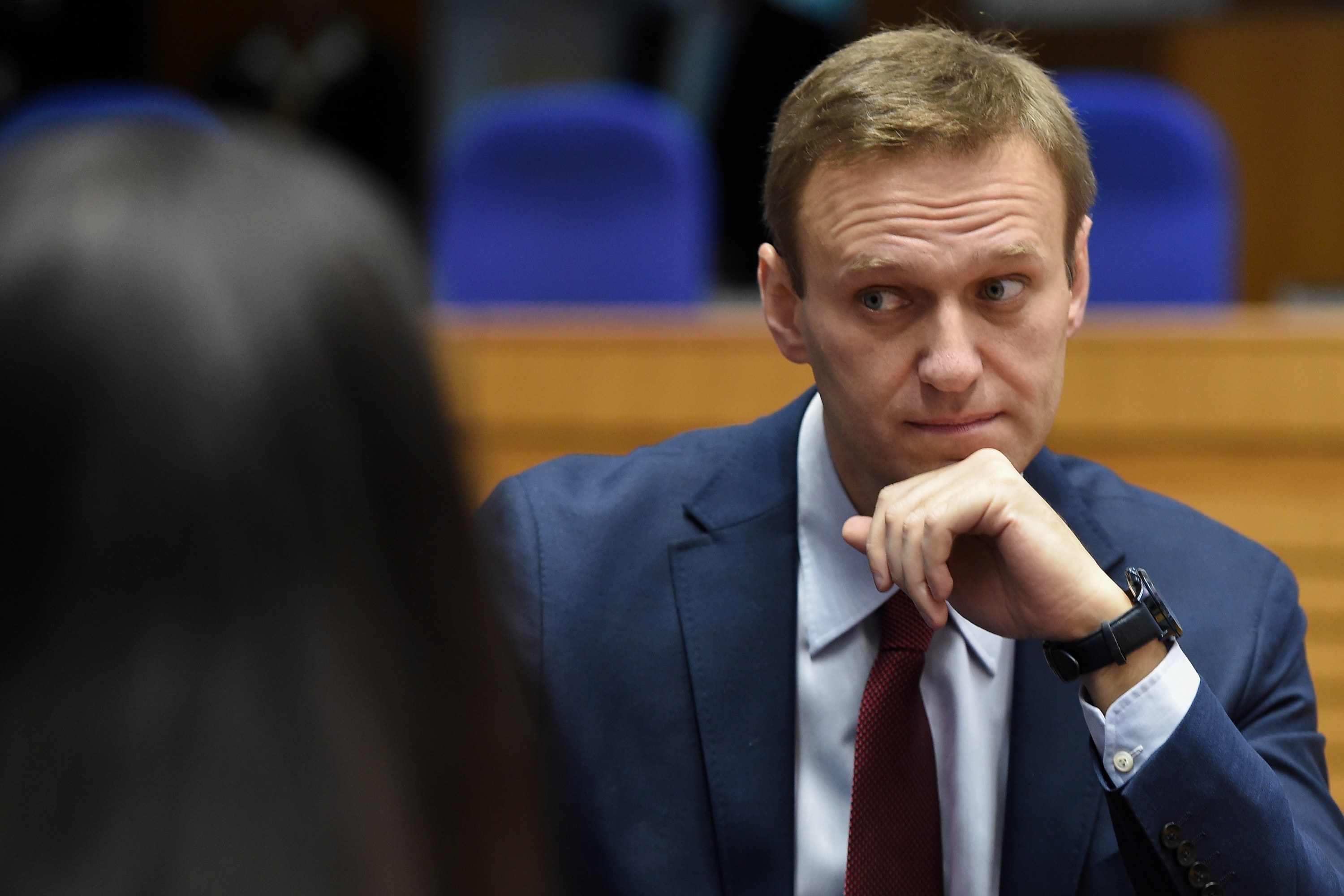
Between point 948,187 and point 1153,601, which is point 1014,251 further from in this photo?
point 1153,601

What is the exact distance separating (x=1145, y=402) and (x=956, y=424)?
4.08 ft

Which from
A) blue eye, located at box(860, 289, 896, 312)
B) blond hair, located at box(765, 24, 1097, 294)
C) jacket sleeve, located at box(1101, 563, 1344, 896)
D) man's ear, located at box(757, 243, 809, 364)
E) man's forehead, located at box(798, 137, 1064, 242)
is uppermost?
blond hair, located at box(765, 24, 1097, 294)

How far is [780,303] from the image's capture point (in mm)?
1387

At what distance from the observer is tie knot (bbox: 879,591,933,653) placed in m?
1.24

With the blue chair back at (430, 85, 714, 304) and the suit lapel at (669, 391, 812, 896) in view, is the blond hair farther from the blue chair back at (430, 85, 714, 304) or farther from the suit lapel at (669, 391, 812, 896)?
the blue chair back at (430, 85, 714, 304)

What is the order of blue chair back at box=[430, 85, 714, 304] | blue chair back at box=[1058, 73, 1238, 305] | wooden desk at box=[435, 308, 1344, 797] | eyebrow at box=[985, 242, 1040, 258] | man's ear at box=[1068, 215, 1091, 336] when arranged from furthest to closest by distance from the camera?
blue chair back at box=[430, 85, 714, 304]
blue chair back at box=[1058, 73, 1238, 305]
wooden desk at box=[435, 308, 1344, 797]
man's ear at box=[1068, 215, 1091, 336]
eyebrow at box=[985, 242, 1040, 258]

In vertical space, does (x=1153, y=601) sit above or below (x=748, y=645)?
above

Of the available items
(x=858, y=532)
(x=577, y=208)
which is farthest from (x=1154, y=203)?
(x=858, y=532)

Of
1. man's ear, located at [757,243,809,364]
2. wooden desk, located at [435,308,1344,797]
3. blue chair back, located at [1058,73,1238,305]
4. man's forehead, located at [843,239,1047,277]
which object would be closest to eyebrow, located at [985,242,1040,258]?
man's forehead, located at [843,239,1047,277]

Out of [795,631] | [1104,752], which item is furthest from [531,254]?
[1104,752]

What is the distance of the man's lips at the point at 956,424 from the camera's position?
1226 millimetres

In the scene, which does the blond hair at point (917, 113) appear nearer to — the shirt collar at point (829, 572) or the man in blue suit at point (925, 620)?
the man in blue suit at point (925, 620)

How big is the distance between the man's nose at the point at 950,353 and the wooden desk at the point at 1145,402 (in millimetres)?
1207

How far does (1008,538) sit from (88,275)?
83 centimetres
